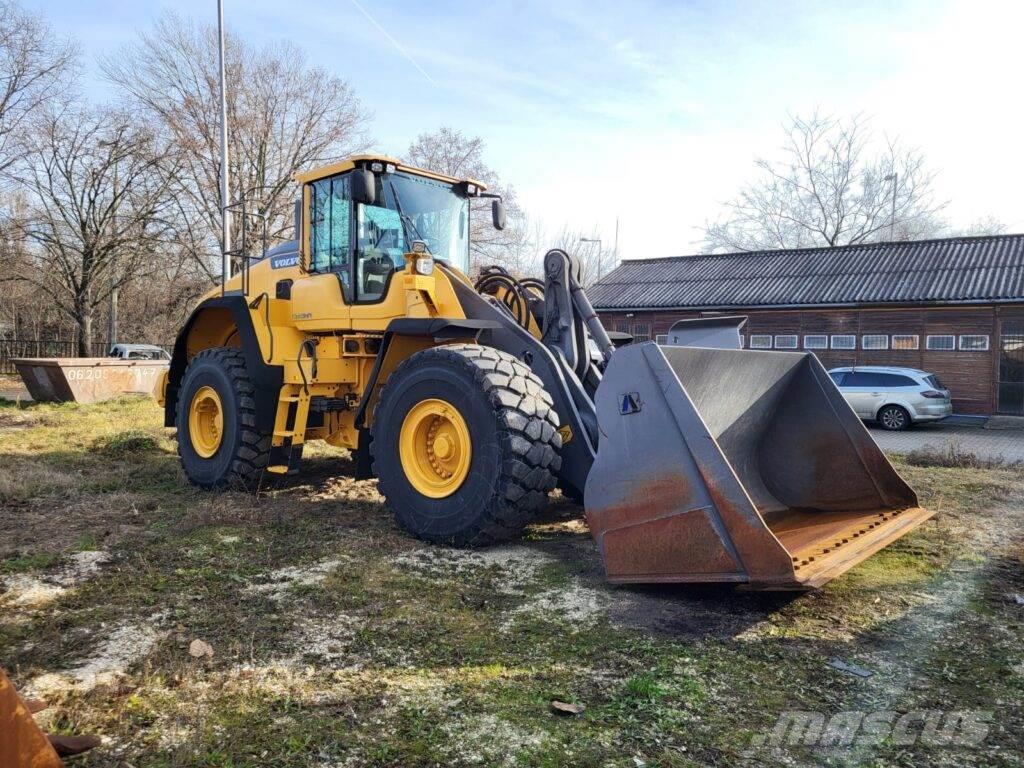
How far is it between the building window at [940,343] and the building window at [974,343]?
220mm

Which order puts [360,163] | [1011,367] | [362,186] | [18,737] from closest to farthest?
[18,737], [362,186], [360,163], [1011,367]

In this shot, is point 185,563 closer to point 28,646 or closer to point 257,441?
point 28,646

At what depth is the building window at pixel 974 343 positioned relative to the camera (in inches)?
726

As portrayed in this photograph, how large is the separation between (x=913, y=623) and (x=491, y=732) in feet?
7.43

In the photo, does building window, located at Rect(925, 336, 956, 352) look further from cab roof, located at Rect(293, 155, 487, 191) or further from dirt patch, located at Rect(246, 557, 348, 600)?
dirt patch, located at Rect(246, 557, 348, 600)

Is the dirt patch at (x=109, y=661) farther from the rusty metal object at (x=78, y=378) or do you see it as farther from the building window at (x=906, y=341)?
the building window at (x=906, y=341)

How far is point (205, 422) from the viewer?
7414 mm

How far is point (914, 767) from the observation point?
2.40 m

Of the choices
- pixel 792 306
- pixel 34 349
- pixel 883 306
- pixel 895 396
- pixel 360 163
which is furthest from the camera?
pixel 34 349

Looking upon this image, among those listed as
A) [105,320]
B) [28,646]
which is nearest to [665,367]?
[28,646]

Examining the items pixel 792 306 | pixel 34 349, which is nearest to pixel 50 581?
pixel 792 306

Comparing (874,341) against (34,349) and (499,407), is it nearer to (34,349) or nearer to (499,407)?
(499,407)

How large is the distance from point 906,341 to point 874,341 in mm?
770

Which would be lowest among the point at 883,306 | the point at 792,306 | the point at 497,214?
the point at 497,214
